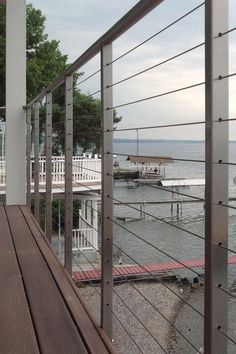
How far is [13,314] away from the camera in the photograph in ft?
4.53

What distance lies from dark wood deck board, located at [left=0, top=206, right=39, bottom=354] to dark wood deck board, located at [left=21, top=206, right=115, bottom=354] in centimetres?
12

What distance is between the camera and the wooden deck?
118 centimetres

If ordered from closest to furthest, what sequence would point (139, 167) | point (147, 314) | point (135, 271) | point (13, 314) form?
point (13, 314) → point (139, 167) → point (147, 314) → point (135, 271)

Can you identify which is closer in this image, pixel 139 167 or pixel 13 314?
pixel 13 314

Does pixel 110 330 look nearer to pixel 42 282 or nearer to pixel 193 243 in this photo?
pixel 42 282

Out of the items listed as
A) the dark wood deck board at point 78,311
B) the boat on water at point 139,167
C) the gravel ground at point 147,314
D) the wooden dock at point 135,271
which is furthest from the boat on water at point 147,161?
the gravel ground at point 147,314

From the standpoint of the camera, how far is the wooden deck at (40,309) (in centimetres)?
118

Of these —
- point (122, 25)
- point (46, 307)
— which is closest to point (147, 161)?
point (122, 25)

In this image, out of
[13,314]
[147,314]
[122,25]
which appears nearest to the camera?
[122,25]

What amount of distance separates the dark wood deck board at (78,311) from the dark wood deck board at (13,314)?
4.9 inches

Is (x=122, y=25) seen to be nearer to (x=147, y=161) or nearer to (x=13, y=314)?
(x=147, y=161)

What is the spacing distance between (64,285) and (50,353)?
550 millimetres

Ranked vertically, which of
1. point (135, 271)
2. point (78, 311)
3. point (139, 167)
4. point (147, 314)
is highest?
point (139, 167)

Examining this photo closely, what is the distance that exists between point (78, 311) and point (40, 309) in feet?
0.36
